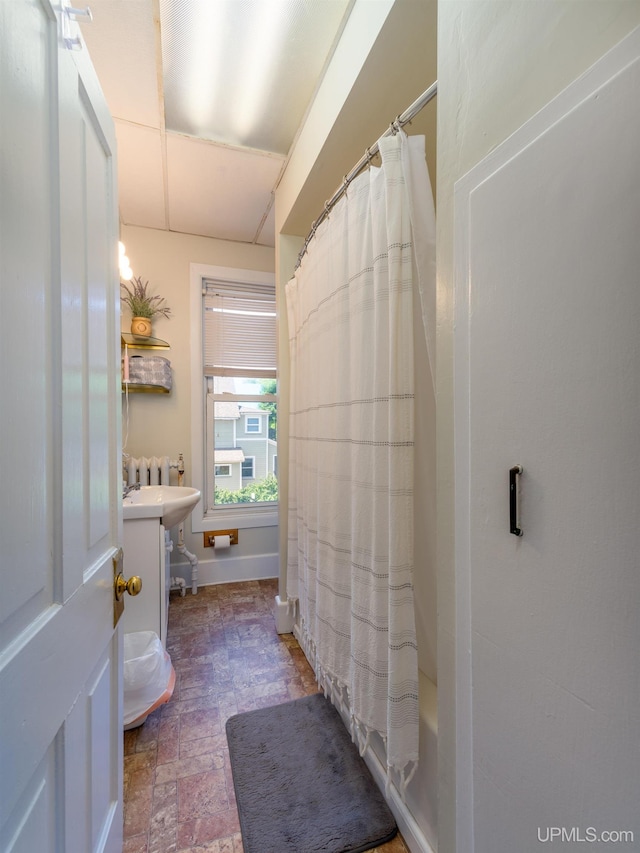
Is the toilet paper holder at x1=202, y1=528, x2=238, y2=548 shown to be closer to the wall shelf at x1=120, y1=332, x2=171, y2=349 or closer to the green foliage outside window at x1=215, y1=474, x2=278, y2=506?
the green foliage outside window at x1=215, y1=474, x2=278, y2=506

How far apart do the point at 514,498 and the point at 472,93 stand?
72cm

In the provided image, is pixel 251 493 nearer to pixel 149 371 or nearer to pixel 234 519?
pixel 234 519

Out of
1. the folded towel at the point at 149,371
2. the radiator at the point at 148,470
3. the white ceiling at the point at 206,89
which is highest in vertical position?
the white ceiling at the point at 206,89

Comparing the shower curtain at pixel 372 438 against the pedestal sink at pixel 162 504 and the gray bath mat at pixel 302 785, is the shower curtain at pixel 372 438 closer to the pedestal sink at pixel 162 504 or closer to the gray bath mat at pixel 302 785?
the gray bath mat at pixel 302 785

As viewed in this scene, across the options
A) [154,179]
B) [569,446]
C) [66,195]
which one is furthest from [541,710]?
[154,179]

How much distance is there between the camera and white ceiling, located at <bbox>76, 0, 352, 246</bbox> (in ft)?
3.99

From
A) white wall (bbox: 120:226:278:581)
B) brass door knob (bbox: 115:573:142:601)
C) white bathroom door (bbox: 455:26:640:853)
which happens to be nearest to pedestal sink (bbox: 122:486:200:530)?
white wall (bbox: 120:226:278:581)

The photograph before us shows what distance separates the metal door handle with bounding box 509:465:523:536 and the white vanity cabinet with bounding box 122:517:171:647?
4.98ft

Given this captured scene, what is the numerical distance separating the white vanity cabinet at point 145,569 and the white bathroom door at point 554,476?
4.57ft

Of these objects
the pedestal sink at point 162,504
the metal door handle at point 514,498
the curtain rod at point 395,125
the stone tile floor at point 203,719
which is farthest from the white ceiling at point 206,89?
the stone tile floor at point 203,719

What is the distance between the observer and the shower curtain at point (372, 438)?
984 millimetres

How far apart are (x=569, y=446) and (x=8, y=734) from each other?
755mm

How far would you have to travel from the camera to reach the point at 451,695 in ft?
2.23

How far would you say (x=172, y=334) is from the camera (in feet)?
8.61
